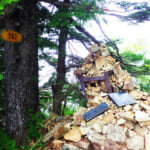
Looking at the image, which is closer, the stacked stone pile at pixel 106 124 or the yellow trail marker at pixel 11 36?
the stacked stone pile at pixel 106 124

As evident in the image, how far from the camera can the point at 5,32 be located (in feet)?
13.3

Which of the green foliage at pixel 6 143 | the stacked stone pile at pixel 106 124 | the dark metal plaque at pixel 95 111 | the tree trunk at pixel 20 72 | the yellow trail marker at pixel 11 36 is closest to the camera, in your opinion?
the stacked stone pile at pixel 106 124

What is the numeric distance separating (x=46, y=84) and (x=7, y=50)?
6.32 feet

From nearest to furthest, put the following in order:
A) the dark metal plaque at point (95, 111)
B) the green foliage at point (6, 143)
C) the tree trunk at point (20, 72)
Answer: the green foliage at point (6, 143)
the dark metal plaque at point (95, 111)
the tree trunk at point (20, 72)

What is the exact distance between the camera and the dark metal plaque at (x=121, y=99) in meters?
4.04

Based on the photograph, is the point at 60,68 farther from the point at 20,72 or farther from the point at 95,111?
the point at 95,111

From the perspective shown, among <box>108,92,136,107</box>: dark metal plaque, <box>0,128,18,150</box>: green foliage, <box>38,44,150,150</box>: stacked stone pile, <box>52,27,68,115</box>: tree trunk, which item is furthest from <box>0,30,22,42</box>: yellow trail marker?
<box>108,92,136,107</box>: dark metal plaque

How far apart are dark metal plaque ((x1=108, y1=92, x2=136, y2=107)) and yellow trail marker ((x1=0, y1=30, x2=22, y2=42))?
2920 millimetres

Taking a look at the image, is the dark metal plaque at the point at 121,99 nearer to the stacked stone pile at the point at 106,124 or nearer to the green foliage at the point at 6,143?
the stacked stone pile at the point at 106,124

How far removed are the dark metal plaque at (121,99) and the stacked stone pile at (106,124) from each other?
0.36 feet

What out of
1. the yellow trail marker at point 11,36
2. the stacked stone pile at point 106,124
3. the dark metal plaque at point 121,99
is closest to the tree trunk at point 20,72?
the yellow trail marker at point 11,36

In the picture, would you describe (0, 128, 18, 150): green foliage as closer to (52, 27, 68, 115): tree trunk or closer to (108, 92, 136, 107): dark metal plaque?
(52, 27, 68, 115): tree trunk

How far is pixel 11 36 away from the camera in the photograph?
13.7 ft

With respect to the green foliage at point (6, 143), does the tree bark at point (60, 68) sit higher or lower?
higher
